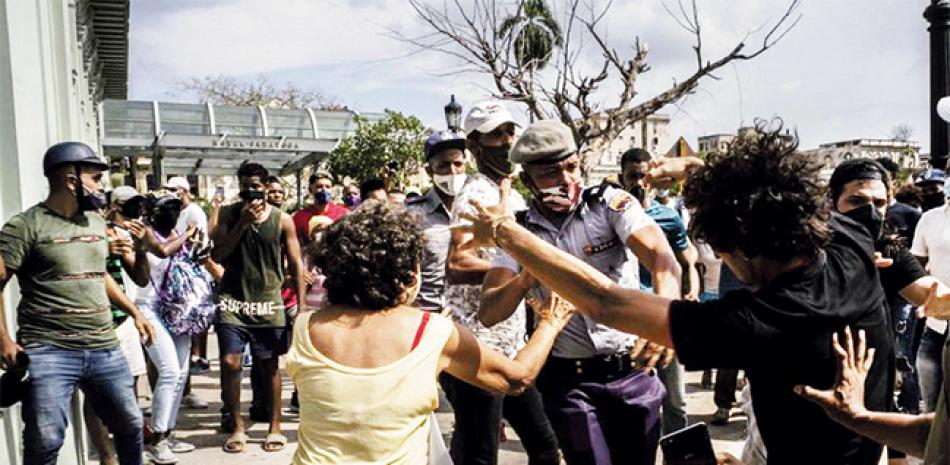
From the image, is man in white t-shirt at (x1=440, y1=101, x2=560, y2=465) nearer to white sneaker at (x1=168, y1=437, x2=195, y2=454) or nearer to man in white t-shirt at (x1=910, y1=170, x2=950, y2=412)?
man in white t-shirt at (x1=910, y1=170, x2=950, y2=412)

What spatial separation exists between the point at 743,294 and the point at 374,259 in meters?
1.11

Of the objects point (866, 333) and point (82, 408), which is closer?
point (866, 333)

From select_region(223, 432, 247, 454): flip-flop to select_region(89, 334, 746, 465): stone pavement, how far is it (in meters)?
0.04

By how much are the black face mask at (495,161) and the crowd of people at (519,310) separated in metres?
0.01

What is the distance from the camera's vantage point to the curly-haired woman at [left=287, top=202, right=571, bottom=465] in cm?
240

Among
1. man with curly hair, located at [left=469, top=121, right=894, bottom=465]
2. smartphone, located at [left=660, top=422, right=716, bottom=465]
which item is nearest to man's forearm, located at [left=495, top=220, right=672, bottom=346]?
man with curly hair, located at [left=469, top=121, right=894, bottom=465]

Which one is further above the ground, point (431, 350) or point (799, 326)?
point (799, 326)

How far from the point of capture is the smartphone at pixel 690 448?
2102 mm

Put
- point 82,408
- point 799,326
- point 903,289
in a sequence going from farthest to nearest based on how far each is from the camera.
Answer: point 82,408
point 903,289
point 799,326

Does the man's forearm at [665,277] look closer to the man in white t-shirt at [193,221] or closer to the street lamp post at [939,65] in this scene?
the man in white t-shirt at [193,221]

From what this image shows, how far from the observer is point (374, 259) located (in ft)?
8.32

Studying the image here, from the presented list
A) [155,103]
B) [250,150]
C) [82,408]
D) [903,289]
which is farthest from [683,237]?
[155,103]

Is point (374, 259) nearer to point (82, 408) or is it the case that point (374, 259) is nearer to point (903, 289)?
point (903, 289)

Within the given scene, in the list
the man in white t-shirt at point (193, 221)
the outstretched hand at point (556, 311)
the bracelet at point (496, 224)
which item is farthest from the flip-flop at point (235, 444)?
the bracelet at point (496, 224)
